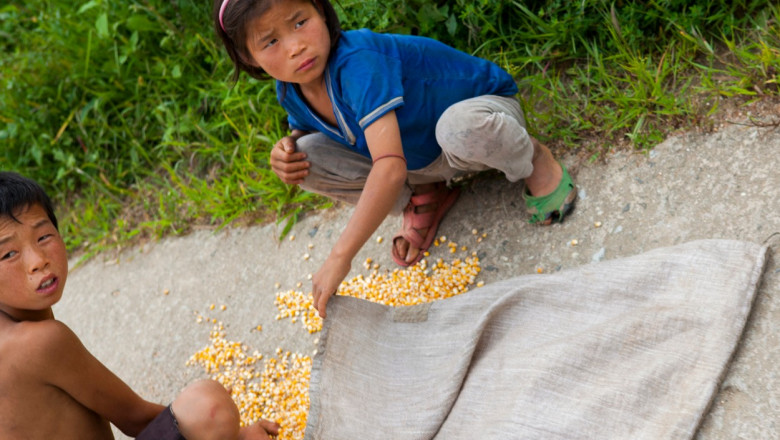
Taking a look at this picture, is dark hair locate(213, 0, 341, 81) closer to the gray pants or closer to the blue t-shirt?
the blue t-shirt

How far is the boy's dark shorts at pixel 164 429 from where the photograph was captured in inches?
75.6

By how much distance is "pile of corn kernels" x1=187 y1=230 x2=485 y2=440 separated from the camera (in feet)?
8.09

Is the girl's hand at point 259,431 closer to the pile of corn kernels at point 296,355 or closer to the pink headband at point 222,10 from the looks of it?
the pile of corn kernels at point 296,355

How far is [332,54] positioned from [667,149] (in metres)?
1.23

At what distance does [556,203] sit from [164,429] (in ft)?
4.85

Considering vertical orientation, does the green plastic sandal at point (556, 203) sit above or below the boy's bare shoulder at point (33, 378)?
below

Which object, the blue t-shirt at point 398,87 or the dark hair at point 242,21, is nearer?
the dark hair at point 242,21

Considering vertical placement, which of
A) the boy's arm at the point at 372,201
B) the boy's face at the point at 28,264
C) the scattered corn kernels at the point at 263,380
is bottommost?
the scattered corn kernels at the point at 263,380

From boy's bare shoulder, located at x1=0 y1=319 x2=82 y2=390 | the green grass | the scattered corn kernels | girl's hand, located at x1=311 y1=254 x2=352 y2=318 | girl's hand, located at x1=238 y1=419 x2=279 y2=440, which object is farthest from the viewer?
the green grass

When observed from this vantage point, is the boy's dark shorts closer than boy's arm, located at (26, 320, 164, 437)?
No

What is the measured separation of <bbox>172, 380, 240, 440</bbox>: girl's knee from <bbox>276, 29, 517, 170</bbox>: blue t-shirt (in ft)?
2.92

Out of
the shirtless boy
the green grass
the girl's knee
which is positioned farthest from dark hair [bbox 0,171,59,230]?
the green grass

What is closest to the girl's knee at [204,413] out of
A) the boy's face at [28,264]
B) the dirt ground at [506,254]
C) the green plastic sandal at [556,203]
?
the boy's face at [28,264]

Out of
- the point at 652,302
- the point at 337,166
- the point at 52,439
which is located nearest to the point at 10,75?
the point at 337,166
